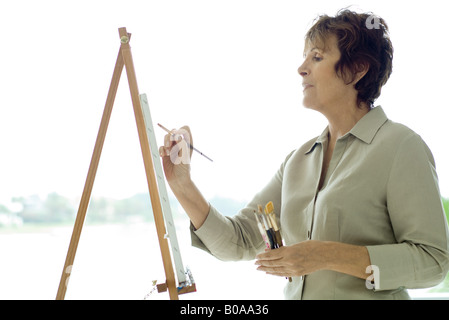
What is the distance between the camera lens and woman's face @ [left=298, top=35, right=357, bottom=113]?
3.79ft

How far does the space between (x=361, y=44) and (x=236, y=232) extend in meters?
0.60

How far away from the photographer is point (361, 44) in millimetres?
1144

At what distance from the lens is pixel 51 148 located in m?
1.80

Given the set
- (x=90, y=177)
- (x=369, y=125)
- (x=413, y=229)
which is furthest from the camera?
(x=90, y=177)

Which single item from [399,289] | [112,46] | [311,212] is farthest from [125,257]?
[399,289]

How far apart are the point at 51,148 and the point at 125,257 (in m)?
0.53

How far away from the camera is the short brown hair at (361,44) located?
114 centimetres

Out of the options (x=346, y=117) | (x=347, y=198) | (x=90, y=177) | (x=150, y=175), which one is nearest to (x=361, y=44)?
(x=346, y=117)

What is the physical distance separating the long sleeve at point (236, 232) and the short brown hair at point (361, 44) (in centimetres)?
33

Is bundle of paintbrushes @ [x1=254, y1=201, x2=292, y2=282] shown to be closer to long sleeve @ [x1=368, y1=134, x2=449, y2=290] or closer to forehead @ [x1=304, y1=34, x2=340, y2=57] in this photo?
long sleeve @ [x1=368, y1=134, x2=449, y2=290]

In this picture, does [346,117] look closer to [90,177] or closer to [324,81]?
[324,81]

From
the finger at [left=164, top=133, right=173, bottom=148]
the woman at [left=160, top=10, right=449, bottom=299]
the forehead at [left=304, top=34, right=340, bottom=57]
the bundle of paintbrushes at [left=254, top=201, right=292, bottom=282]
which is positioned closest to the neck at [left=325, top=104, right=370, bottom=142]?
the woman at [left=160, top=10, right=449, bottom=299]

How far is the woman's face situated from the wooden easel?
43 cm

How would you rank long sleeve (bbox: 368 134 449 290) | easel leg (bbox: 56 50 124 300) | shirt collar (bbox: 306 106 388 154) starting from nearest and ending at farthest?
long sleeve (bbox: 368 134 449 290) < shirt collar (bbox: 306 106 388 154) < easel leg (bbox: 56 50 124 300)
